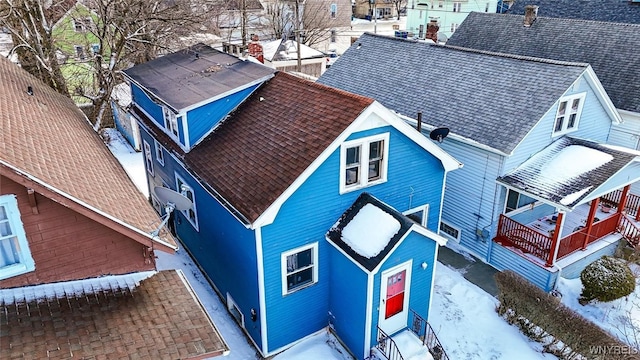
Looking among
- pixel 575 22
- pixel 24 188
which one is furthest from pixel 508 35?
pixel 24 188

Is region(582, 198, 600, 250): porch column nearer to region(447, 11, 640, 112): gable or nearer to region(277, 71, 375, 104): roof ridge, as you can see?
region(447, 11, 640, 112): gable

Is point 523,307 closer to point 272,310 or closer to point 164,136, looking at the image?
point 272,310

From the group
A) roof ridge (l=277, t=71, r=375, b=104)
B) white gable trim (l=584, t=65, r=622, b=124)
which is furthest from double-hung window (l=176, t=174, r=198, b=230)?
white gable trim (l=584, t=65, r=622, b=124)

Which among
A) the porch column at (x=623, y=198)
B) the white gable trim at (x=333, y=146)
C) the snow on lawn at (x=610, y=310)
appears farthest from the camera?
the porch column at (x=623, y=198)

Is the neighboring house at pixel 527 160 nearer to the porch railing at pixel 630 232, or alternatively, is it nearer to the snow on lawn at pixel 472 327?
the porch railing at pixel 630 232

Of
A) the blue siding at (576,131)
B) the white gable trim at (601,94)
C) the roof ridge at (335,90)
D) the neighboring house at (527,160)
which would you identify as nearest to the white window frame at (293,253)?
the roof ridge at (335,90)
